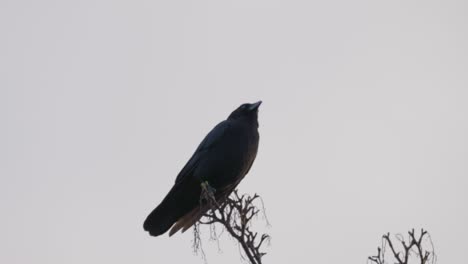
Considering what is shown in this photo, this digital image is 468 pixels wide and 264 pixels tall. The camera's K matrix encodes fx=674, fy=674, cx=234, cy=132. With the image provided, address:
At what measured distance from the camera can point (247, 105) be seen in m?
8.79

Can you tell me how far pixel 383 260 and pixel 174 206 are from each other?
4192mm

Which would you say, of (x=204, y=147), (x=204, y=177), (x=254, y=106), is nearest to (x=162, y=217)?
(x=204, y=177)

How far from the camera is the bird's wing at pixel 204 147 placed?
7.88 meters

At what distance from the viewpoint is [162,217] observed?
25.0 feet

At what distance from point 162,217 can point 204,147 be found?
3.40ft

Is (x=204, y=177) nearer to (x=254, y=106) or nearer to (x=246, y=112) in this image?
(x=246, y=112)

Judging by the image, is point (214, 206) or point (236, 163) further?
point (236, 163)

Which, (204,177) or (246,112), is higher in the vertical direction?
(246,112)

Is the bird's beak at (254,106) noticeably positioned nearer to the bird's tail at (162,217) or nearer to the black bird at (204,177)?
the black bird at (204,177)

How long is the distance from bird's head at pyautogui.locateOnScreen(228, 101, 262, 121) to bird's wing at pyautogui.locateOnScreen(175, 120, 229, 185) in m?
0.25

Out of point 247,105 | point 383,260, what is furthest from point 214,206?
point 247,105

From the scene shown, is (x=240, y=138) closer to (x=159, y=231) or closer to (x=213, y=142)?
(x=213, y=142)

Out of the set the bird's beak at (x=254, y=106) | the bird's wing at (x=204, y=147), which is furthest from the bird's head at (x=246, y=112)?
the bird's wing at (x=204, y=147)

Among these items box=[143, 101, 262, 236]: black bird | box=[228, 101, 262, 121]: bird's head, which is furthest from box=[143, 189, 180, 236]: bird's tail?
box=[228, 101, 262, 121]: bird's head
